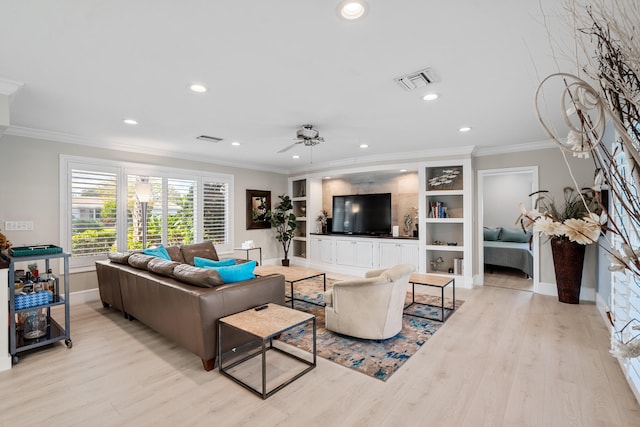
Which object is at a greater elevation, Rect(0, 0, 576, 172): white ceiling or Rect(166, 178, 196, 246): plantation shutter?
Rect(0, 0, 576, 172): white ceiling

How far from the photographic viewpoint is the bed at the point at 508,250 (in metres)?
6.18

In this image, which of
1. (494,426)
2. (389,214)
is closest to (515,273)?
(389,214)

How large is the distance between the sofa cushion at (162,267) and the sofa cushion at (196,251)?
1.81 metres

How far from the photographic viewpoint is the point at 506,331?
351 cm

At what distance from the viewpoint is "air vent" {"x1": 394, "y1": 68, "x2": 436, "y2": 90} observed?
2.56 m

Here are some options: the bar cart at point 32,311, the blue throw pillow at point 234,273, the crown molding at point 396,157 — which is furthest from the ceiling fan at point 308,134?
the bar cart at point 32,311

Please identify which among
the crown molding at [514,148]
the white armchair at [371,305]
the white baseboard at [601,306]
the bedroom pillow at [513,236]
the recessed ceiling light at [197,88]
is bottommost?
the white baseboard at [601,306]

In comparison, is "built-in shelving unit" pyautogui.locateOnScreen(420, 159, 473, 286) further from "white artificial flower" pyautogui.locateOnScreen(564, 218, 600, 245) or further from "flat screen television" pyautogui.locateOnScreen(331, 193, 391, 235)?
"white artificial flower" pyautogui.locateOnScreen(564, 218, 600, 245)

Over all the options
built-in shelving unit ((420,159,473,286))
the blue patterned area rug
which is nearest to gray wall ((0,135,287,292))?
the blue patterned area rug

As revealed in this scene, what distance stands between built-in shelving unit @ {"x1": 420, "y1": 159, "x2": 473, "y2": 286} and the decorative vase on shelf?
1.23m

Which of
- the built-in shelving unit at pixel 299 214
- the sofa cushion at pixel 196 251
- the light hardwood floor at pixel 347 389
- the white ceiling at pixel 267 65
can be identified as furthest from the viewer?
the built-in shelving unit at pixel 299 214

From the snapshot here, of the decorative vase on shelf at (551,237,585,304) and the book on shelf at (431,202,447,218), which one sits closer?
the decorative vase on shelf at (551,237,585,304)

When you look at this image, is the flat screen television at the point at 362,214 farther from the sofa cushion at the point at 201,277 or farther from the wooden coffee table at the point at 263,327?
the sofa cushion at the point at 201,277

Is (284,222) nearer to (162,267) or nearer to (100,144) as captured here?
(100,144)
